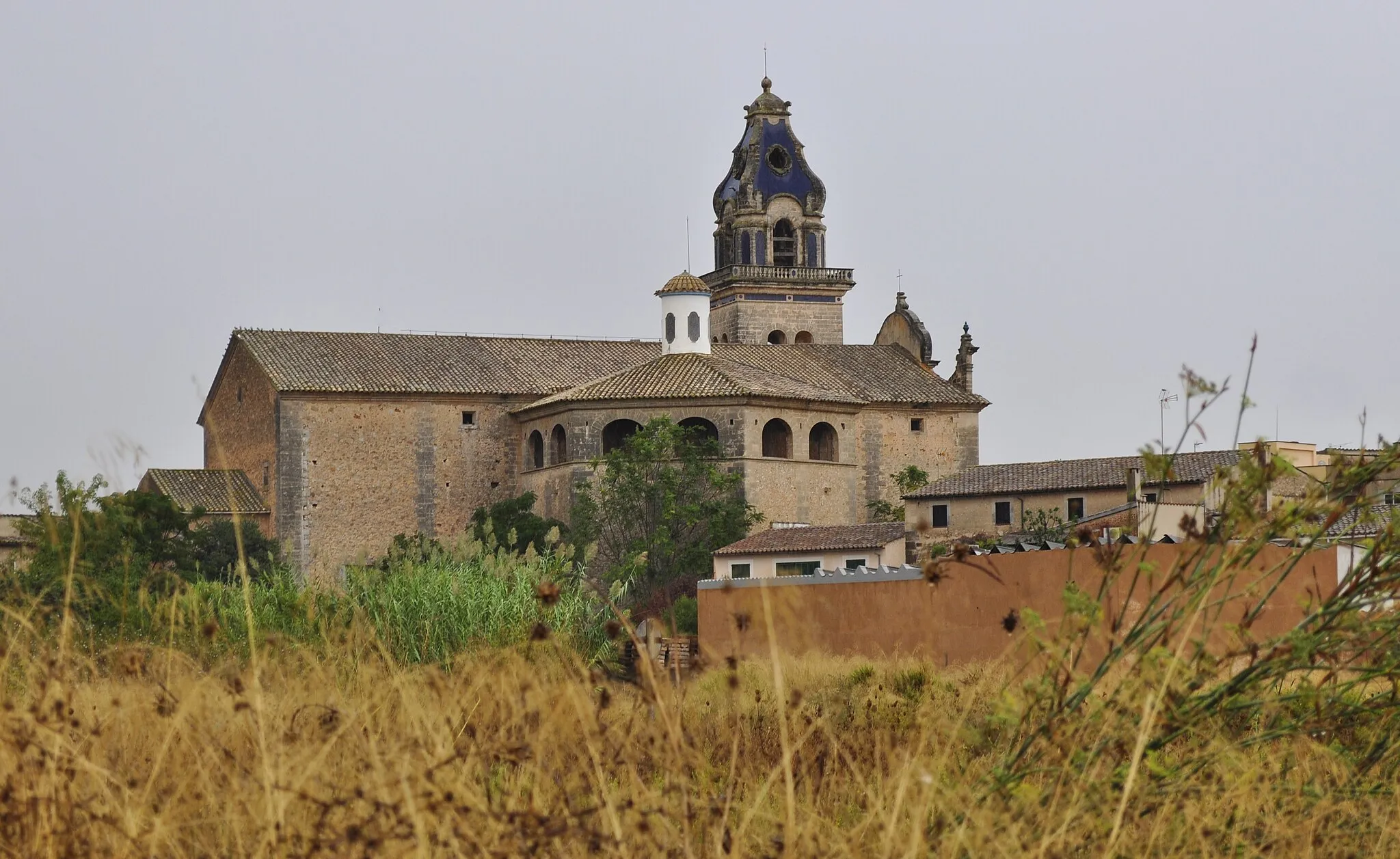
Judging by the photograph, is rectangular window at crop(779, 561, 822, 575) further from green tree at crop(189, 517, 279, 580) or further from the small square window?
green tree at crop(189, 517, 279, 580)

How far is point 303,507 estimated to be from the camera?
1679 inches

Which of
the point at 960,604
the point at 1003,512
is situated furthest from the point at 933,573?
the point at 1003,512

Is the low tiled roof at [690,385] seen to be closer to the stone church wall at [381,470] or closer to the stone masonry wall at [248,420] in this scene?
the stone church wall at [381,470]

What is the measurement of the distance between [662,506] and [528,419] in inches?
207

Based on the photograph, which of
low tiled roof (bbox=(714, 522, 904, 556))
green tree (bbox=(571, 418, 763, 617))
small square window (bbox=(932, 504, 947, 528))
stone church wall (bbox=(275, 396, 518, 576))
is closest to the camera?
low tiled roof (bbox=(714, 522, 904, 556))

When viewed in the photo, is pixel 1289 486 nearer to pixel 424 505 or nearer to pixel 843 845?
pixel 424 505

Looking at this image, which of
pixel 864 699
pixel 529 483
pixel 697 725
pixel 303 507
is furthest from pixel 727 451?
pixel 697 725

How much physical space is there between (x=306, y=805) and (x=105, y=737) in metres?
1.40

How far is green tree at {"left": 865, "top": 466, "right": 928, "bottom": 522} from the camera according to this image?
44.3m

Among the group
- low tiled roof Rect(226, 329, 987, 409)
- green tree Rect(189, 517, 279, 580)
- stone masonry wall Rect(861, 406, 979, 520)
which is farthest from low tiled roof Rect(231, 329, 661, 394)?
stone masonry wall Rect(861, 406, 979, 520)

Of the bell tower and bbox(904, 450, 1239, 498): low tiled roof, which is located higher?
the bell tower

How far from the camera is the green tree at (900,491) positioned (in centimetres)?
4434

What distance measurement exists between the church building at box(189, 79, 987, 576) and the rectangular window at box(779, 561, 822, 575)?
5.13 m

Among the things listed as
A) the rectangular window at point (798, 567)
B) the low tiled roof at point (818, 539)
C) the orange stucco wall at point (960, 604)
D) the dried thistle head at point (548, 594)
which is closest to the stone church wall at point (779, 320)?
the low tiled roof at point (818, 539)
